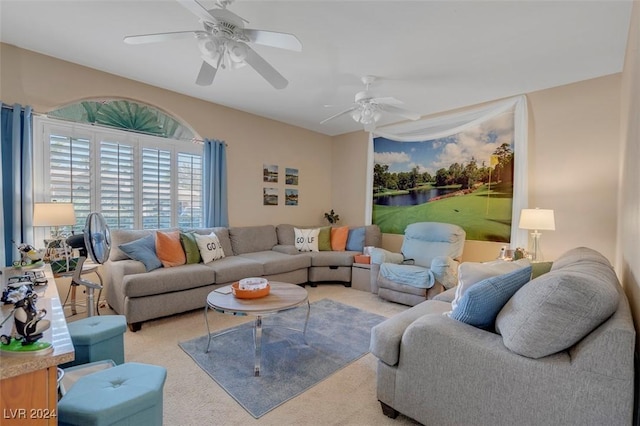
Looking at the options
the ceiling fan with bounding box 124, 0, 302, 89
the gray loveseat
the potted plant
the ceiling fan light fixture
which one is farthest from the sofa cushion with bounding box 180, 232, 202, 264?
the potted plant

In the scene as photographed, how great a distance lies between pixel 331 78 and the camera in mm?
3279

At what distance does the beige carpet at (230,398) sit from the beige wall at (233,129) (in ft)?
7.61

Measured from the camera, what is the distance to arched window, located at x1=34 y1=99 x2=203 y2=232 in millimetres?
3119

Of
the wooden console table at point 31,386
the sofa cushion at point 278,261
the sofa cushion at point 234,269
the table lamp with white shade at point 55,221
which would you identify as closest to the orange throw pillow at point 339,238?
the sofa cushion at point 278,261

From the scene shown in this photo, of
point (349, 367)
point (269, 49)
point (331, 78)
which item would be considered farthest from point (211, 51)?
point (349, 367)

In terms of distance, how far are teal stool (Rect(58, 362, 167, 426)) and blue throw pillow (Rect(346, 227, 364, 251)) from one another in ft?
12.0

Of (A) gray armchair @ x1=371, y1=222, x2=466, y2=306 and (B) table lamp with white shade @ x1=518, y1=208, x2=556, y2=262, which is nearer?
(B) table lamp with white shade @ x1=518, y1=208, x2=556, y2=262

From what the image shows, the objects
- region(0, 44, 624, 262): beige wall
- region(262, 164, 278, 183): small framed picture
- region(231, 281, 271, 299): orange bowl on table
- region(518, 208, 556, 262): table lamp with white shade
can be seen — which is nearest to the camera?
region(231, 281, 271, 299): orange bowl on table

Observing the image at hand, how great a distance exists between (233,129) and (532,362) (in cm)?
440

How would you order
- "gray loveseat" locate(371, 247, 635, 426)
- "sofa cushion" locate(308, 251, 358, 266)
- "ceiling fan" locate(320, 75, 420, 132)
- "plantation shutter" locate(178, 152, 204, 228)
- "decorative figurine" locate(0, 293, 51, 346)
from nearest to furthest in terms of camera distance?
"decorative figurine" locate(0, 293, 51, 346), "gray loveseat" locate(371, 247, 635, 426), "ceiling fan" locate(320, 75, 420, 132), "plantation shutter" locate(178, 152, 204, 228), "sofa cushion" locate(308, 251, 358, 266)

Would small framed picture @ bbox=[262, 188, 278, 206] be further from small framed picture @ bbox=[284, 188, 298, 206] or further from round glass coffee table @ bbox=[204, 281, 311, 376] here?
round glass coffee table @ bbox=[204, 281, 311, 376]

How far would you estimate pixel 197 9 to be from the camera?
1.67 metres

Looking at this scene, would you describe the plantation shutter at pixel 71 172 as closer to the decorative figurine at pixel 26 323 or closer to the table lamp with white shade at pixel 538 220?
the decorative figurine at pixel 26 323

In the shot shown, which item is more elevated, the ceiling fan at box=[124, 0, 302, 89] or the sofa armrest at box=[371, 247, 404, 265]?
the ceiling fan at box=[124, 0, 302, 89]
